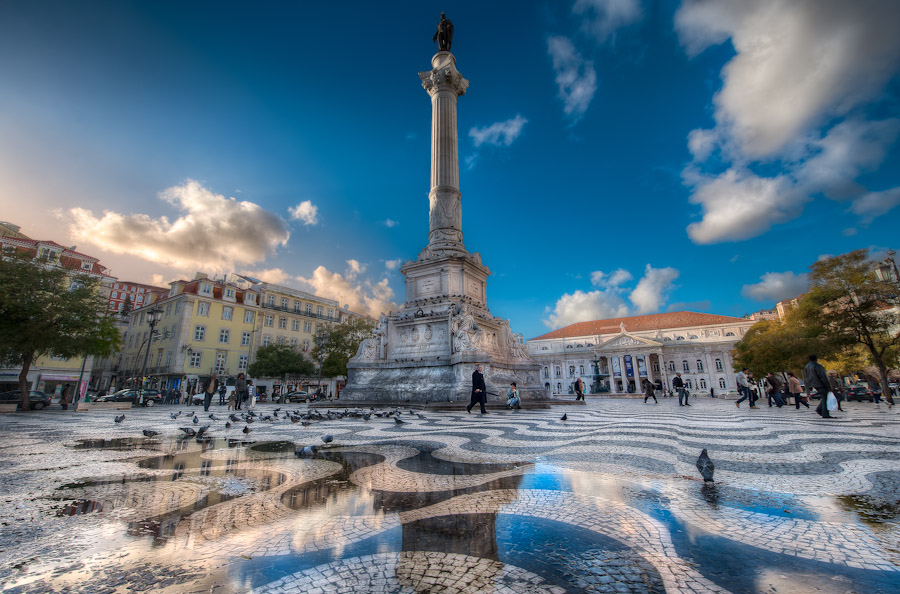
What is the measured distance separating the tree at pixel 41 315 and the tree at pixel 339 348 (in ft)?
71.2

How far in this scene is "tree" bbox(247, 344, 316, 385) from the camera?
1527 inches

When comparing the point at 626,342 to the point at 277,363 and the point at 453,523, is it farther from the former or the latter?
the point at 453,523

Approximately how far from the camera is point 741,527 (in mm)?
2094

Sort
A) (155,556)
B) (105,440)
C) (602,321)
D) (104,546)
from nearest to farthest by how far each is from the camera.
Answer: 1. (155,556)
2. (104,546)
3. (105,440)
4. (602,321)

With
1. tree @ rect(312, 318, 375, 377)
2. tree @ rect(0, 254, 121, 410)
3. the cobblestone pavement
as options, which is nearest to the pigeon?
the cobblestone pavement

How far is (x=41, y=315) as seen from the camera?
14617 mm

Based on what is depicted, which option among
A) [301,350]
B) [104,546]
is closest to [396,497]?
[104,546]

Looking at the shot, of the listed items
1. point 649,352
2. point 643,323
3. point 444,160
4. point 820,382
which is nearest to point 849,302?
point 820,382

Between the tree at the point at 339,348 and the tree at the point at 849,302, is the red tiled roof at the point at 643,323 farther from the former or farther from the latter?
the tree at the point at 849,302

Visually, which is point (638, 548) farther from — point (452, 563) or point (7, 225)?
point (7, 225)

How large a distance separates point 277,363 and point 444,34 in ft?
104

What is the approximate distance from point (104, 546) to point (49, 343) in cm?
1902

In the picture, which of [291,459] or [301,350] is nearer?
[291,459]

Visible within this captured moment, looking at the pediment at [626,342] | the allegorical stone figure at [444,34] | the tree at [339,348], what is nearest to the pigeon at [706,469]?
the allegorical stone figure at [444,34]
